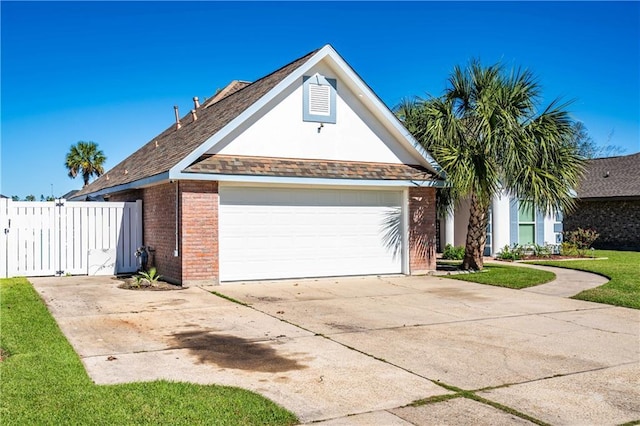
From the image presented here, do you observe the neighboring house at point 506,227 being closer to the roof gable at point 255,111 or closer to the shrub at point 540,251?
the shrub at point 540,251

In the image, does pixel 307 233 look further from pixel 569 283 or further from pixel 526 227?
pixel 526 227

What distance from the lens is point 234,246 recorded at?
14.6 metres

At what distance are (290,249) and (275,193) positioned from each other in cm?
146

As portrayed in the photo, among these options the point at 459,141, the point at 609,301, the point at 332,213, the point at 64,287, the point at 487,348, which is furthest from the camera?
the point at 459,141

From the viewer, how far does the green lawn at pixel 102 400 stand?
4.99 metres

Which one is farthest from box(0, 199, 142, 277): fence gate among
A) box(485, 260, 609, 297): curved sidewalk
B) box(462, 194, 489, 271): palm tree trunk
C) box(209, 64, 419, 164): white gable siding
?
box(485, 260, 609, 297): curved sidewalk

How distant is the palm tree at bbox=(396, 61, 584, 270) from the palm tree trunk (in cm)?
3

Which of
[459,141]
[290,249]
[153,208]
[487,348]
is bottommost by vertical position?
[487,348]

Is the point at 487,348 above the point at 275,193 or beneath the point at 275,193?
beneath

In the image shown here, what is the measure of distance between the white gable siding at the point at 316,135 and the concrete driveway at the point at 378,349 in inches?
155

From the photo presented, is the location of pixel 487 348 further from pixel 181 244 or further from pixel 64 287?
pixel 64 287

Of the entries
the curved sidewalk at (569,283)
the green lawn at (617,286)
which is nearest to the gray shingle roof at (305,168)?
the curved sidewalk at (569,283)

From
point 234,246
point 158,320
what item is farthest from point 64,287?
point 158,320

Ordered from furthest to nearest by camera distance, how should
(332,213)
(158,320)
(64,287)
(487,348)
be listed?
(332,213) → (64,287) → (158,320) → (487,348)
